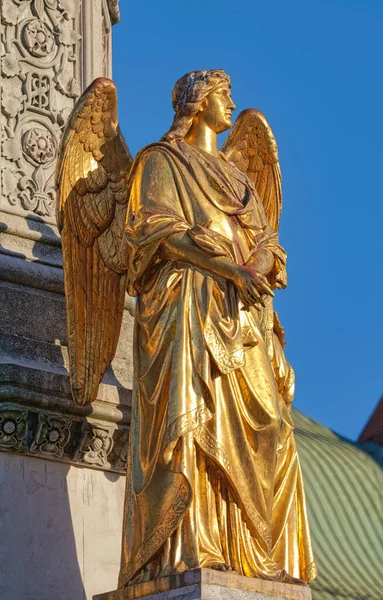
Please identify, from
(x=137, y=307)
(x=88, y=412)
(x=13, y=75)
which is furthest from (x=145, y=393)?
(x=13, y=75)

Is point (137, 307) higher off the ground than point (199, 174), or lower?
lower

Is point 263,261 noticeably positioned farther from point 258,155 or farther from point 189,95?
point 258,155

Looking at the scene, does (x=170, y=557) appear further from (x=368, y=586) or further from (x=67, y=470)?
(x=368, y=586)

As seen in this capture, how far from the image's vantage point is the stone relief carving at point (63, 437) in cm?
909

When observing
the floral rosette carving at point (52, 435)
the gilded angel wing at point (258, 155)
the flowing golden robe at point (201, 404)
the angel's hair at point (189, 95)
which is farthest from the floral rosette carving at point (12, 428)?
the gilded angel wing at point (258, 155)

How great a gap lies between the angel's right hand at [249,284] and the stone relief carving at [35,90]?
205cm

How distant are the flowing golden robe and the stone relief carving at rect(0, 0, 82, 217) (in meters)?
1.30

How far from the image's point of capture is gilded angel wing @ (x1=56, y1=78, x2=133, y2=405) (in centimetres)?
908

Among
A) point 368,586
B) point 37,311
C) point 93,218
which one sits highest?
point 93,218

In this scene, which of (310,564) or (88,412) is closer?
(310,564)

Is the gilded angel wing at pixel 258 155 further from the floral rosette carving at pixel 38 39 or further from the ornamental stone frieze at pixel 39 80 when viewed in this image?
the floral rosette carving at pixel 38 39

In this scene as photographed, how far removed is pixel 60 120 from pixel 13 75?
0.40 meters

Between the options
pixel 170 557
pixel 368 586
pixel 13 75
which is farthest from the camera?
pixel 368 586

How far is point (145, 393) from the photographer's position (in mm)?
8336
